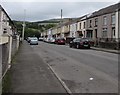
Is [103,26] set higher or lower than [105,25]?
lower

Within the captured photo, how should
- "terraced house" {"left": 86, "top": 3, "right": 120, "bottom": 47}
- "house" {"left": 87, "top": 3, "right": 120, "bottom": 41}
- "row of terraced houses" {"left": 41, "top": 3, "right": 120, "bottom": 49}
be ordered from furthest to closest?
"house" {"left": 87, "top": 3, "right": 120, "bottom": 41}, "terraced house" {"left": 86, "top": 3, "right": 120, "bottom": 47}, "row of terraced houses" {"left": 41, "top": 3, "right": 120, "bottom": 49}

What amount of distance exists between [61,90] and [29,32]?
117520 millimetres

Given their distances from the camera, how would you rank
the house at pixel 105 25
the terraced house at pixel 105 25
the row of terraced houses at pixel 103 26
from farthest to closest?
the house at pixel 105 25 < the terraced house at pixel 105 25 < the row of terraced houses at pixel 103 26

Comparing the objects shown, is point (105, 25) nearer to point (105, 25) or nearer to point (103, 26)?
point (105, 25)

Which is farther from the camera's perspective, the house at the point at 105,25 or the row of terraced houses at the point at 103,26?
the house at the point at 105,25

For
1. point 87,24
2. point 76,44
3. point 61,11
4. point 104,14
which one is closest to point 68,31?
point 61,11

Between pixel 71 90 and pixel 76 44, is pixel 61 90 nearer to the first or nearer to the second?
pixel 71 90

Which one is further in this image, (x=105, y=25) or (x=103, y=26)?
(x=103, y=26)

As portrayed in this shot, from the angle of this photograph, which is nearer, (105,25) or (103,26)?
(105,25)

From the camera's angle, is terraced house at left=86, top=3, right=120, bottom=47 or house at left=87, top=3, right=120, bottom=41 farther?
house at left=87, top=3, right=120, bottom=41

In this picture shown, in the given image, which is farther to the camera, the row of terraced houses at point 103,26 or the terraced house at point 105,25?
the terraced house at point 105,25

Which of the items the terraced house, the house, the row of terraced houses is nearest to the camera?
the row of terraced houses

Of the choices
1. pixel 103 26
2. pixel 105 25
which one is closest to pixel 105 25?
pixel 105 25

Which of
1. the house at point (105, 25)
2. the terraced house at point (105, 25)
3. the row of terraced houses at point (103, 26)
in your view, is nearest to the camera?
the row of terraced houses at point (103, 26)
